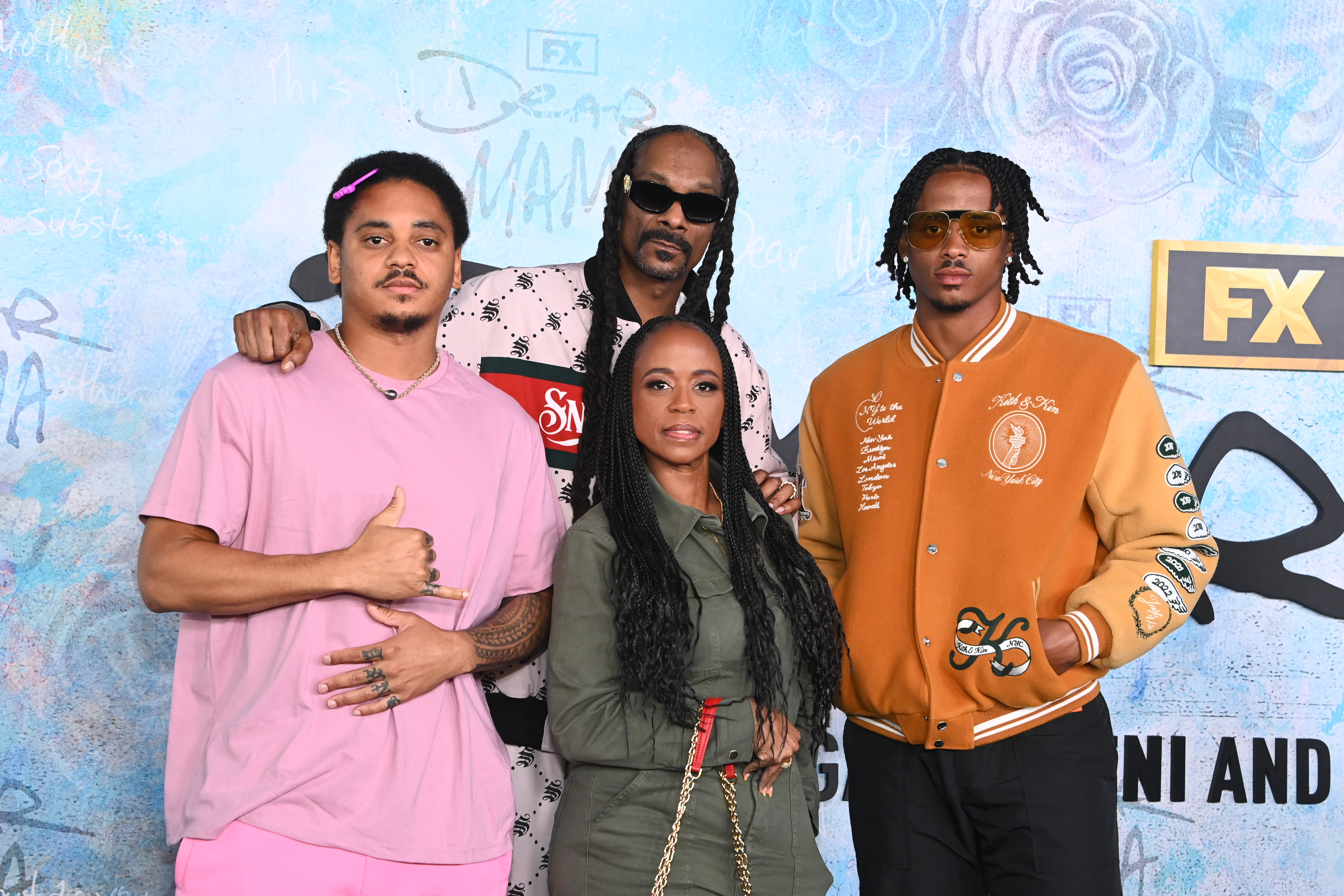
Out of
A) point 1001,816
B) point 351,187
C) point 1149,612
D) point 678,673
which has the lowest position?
point 1001,816

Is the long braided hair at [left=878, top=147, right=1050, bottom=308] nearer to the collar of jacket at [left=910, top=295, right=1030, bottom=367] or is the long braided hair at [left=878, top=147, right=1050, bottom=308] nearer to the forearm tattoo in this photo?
the collar of jacket at [left=910, top=295, right=1030, bottom=367]

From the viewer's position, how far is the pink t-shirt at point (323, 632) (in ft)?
5.11

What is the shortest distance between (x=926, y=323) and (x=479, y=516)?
1.10 meters

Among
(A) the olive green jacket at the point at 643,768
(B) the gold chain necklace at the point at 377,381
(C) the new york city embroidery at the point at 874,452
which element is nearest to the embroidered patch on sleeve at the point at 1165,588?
(C) the new york city embroidery at the point at 874,452

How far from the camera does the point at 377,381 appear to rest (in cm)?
182

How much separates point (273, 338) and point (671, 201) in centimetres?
95

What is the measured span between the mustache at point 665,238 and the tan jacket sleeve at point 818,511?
1.63ft

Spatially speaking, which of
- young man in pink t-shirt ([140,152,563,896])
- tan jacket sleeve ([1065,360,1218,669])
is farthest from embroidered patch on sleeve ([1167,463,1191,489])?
young man in pink t-shirt ([140,152,563,896])

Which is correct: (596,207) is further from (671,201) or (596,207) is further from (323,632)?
(323,632)

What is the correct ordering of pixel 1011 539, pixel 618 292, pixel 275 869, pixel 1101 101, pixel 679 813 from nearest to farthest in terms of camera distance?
pixel 275 869
pixel 679 813
pixel 1011 539
pixel 618 292
pixel 1101 101

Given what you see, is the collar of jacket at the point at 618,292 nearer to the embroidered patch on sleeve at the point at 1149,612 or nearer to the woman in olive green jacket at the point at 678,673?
the woman in olive green jacket at the point at 678,673

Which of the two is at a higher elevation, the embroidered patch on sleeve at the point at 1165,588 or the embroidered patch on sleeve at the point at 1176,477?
the embroidered patch on sleeve at the point at 1176,477

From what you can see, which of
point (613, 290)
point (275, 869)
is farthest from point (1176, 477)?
point (275, 869)

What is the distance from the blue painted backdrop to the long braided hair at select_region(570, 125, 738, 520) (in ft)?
4.17
